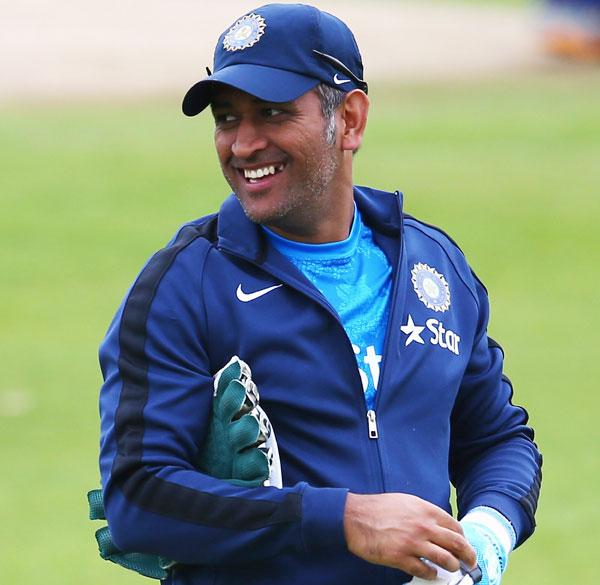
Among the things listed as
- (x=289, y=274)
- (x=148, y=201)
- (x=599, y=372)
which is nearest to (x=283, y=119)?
(x=289, y=274)

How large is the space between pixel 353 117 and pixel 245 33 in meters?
0.27

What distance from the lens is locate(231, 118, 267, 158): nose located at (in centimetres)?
294

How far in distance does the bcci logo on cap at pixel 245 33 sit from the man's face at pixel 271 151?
0.29 ft

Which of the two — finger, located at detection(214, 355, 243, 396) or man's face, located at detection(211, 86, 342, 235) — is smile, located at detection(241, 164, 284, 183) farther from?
finger, located at detection(214, 355, 243, 396)

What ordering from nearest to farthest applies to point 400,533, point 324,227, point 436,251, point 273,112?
point 400,533 → point 273,112 → point 324,227 → point 436,251

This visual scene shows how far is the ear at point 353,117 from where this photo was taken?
3.08m

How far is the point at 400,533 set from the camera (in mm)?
2674

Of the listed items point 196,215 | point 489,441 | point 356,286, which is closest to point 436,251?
point 356,286

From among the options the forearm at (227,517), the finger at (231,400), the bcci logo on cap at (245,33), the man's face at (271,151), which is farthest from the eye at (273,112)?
the forearm at (227,517)

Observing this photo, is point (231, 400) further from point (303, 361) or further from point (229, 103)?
point (229, 103)

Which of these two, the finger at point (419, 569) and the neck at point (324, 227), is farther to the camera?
Answer: the neck at point (324, 227)

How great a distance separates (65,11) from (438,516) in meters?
23.4

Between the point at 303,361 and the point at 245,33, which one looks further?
the point at 245,33

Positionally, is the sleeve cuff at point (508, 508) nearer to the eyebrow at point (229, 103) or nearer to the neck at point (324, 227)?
the neck at point (324, 227)
